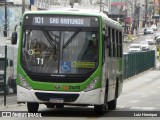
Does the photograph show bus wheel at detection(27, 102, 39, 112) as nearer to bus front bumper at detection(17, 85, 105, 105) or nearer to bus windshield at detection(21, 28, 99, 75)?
bus front bumper at detection(17, 85, 105, 105)

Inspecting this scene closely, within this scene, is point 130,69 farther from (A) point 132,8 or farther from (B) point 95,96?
(A) point 132,8

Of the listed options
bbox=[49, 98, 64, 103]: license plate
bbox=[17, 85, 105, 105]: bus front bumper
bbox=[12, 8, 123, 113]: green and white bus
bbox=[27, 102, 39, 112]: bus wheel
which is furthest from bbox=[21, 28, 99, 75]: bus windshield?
bbox=[27, 102, 39, 112]: bus wheel

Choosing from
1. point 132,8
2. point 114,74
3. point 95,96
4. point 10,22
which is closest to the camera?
point 95,96

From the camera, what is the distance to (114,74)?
20938mm

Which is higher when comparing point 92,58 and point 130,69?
point 92,58

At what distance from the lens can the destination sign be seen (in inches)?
707

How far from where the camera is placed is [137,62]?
53.4 meters

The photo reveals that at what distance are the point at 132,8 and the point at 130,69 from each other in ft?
341

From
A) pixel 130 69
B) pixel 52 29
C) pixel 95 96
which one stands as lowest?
pixel 130 69

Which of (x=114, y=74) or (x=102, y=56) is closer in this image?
(x=102, y=56)

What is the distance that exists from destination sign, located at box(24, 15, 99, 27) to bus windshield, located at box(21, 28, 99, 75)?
0.67 ft

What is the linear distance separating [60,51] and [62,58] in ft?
0.67

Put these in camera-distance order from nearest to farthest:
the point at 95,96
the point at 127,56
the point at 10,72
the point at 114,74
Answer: the point at 95,96 → the point at 114,74 → the point at 10,72 → the point at 127,56

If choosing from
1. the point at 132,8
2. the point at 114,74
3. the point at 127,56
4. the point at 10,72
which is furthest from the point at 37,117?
the point at 132,8
